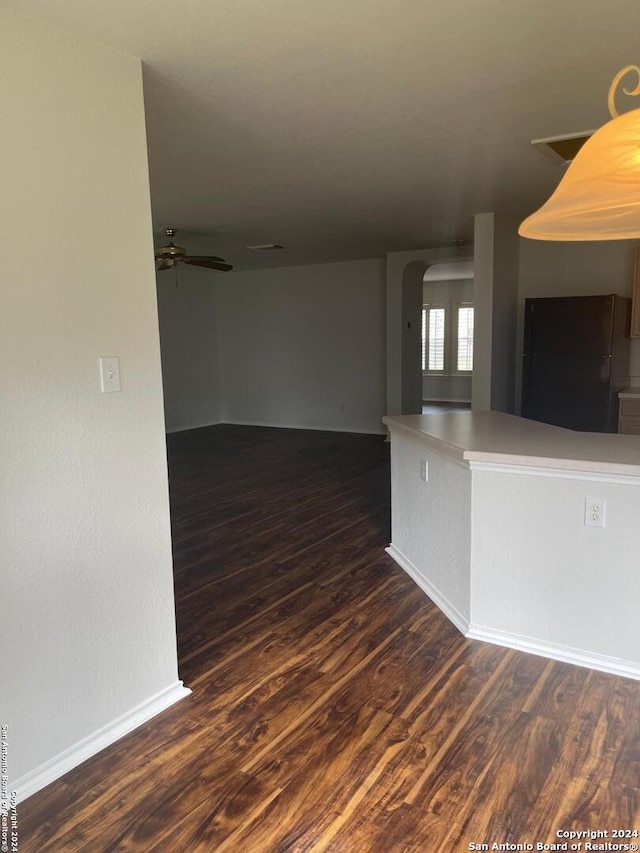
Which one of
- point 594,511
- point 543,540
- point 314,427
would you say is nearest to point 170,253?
point 543,540

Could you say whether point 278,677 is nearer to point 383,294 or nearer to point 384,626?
point 384,626

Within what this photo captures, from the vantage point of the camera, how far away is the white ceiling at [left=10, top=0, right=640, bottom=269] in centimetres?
187

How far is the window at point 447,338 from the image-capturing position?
1172 cm

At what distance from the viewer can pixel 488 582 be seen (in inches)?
106

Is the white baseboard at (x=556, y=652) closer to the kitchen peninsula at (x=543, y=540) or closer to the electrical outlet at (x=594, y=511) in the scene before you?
the kitchen peninsula at (x=543, y=540)

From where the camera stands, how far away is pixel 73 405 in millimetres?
1944

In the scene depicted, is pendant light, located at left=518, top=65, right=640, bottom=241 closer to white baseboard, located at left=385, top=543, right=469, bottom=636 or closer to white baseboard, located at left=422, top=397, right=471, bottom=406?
white baseboard, located at left=385, top=543, right=469, bottom=636

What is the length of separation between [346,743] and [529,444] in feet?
4.75

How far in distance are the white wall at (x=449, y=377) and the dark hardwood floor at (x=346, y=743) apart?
9017 millimetres

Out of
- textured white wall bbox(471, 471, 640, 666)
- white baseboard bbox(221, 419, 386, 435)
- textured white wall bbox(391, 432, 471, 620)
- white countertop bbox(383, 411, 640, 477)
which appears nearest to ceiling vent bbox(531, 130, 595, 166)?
white countertop bbox(383, 411, 640, 477)

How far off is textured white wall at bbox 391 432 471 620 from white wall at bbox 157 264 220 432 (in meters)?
5.54

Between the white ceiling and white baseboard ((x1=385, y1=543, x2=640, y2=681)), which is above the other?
the white ceiling

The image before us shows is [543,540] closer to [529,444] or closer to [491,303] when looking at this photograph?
[529,444]

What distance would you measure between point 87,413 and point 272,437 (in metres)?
6.46
